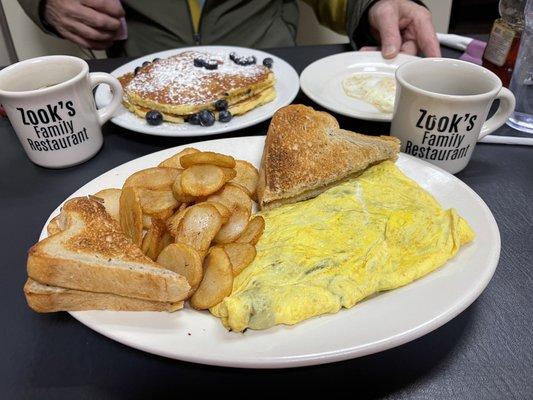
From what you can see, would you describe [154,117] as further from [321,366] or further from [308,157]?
[321,366]

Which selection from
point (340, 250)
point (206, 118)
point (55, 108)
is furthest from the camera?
point (206, 118)

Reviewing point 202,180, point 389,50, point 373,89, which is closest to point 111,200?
point 202,180

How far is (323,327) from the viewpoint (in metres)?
0.81

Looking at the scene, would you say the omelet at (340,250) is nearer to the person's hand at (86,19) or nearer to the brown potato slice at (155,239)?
the brown potato slice at (155,239)

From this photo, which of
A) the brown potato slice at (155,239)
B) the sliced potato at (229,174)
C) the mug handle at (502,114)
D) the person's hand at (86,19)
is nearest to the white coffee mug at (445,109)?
the mug handle at (502,114)

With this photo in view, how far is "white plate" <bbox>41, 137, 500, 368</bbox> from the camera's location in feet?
2.47

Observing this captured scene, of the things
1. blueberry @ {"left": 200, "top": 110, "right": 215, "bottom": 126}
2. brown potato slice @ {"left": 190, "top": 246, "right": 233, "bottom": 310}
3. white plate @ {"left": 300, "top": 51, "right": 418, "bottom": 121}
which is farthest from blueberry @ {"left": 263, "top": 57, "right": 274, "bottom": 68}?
brown potato slice @ {"left": 190, "top": 246, "right": 233, "bottom": 310}

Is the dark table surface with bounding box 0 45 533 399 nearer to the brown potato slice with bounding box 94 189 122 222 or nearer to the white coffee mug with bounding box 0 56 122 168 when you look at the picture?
the brown potato slice with bounding box 94 189 122 222

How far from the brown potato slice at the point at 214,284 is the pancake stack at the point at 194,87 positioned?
0.81m

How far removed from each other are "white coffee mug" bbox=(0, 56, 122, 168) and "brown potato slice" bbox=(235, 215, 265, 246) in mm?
731

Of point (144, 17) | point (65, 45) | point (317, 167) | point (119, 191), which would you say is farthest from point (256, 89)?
point (65, 45)

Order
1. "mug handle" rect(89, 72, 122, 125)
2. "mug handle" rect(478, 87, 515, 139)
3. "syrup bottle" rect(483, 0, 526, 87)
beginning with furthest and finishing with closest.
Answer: "syrup bottle" rect(483, 0, 526, 87) → "mug handle" rect(89, 72, 122, 125) → "mug handle" rect(478, 87, 515, 139)

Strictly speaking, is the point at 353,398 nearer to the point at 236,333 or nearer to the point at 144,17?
the point at 236,333

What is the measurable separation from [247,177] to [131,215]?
0.34 m
